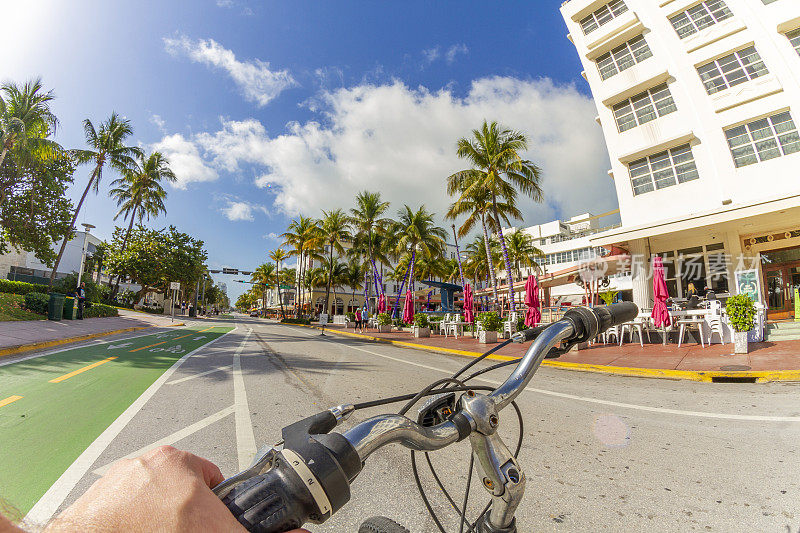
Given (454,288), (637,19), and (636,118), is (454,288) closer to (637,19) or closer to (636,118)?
(636,118)

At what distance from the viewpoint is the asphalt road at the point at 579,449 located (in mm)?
2264

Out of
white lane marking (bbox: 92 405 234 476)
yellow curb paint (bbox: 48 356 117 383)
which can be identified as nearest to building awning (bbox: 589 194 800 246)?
white lane marking (bbox: 92 405 234 476)

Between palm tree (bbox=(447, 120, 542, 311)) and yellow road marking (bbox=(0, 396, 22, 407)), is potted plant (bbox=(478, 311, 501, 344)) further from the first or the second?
yellow road marking (bbox=(0, 396, 22, 407))

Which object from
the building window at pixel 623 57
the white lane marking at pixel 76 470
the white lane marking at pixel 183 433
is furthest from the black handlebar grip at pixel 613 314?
the building window at pixel 623 57

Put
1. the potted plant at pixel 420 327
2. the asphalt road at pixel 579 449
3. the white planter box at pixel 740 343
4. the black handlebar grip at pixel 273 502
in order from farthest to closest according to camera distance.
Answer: the potted plant at pixel 420 327 → the white planter box at pixel 740 343 → the asphalt road at pixel 579 449 → the black handlebar grip at pixel 273 502

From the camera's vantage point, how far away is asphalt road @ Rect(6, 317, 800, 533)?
7.43 feet

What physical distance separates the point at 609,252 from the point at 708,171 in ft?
16.6

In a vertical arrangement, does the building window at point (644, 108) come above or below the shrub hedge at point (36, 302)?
above

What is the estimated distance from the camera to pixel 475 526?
112 centimetres

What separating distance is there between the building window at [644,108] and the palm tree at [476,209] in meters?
→ 6.86

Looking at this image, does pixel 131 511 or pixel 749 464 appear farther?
pixel 749 464

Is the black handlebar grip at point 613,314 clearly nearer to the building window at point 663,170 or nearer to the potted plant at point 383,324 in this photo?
the building window at point 663,170

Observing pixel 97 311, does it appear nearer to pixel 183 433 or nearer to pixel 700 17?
pixel 183 433

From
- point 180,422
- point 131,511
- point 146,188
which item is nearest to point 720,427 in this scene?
point 131,511
